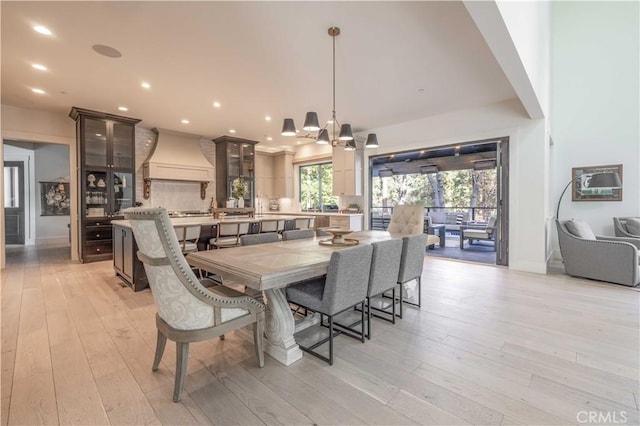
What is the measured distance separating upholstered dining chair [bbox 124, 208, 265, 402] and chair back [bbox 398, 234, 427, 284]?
1602 mm

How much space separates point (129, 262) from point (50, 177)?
23.1ft

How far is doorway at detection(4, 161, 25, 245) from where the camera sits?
7.71 metres

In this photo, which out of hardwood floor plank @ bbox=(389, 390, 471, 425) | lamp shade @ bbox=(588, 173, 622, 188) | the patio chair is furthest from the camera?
the patio chair

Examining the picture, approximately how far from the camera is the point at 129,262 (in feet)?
12.2

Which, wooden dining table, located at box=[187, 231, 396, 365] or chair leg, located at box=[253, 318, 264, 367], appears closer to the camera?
wooden dining table, located at box=[187, 231, 396, 365]

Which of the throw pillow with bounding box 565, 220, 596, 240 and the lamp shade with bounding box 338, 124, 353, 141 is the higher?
the lamp shade with bounding box 338, 124, 353, 141

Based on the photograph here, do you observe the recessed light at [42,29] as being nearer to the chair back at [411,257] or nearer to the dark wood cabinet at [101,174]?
the dark wood cabinet at [101,174]

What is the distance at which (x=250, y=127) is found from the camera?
6441mm

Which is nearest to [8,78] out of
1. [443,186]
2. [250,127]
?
[250,127]

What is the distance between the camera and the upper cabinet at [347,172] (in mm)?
6602

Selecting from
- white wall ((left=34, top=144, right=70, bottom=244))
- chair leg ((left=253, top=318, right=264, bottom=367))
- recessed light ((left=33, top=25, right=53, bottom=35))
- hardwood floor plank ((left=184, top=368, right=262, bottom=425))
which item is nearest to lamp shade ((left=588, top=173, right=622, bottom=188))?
chair leg ((left=253, top=318, right=264, bottom=367))

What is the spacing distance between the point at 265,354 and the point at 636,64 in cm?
730

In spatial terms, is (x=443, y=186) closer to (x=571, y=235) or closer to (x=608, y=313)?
(x=571, y=235)

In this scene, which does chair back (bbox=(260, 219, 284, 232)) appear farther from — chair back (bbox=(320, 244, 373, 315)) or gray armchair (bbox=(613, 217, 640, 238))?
gray armchair (bbox=(613, 217, 640, 238))
